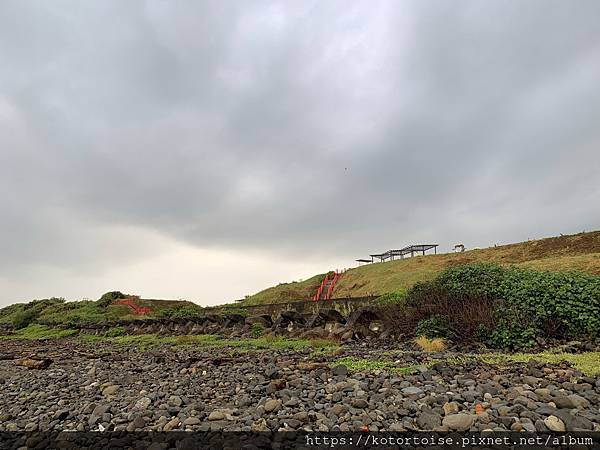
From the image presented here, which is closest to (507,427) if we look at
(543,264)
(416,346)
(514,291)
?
(416,346)

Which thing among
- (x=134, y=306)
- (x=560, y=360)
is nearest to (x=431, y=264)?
(x=134, y=306)

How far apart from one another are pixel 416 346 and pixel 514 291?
8.38 ft

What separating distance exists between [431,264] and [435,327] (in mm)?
17180

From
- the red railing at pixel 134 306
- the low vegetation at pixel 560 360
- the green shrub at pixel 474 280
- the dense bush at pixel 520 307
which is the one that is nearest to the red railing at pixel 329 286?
the red railing at pixel 134 306

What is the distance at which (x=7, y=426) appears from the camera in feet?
16.2

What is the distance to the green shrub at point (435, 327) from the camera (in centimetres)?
920

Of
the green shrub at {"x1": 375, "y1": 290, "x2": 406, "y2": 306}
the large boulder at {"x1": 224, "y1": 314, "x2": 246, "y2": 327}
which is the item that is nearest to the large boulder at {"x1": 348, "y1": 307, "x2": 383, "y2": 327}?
the green shrub at {"x1": 375, "y1": 290, "x2": 406, "y2": 306}

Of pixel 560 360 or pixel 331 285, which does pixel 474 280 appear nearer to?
pixel 560 360

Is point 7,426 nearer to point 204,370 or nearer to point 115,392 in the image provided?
point 115,392

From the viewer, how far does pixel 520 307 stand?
879 cm

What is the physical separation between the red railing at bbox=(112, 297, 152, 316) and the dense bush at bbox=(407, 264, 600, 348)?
20323mm

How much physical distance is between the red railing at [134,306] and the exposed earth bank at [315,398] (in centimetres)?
1953

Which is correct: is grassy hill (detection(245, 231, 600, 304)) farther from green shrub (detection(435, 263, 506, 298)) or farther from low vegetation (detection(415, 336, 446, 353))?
low vegetation (detection(415, 336, 446, 353))

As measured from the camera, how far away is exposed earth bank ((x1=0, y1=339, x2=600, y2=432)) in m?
3.68
